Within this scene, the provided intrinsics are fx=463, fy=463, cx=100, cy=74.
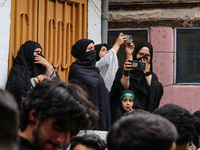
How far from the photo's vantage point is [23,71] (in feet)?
14.7

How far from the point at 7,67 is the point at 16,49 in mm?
257

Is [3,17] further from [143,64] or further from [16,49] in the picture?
[143,64]

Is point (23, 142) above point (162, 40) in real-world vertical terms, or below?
below

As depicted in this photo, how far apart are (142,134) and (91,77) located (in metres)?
3.10

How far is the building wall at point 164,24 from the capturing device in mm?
7133

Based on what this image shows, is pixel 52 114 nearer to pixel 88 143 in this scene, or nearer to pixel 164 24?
pixel 88 143

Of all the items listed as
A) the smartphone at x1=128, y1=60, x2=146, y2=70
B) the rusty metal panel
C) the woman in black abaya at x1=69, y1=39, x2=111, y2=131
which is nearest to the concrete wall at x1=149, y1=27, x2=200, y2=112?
the rusty metal panel

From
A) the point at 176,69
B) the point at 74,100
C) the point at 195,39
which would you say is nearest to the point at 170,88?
the point at 176,69

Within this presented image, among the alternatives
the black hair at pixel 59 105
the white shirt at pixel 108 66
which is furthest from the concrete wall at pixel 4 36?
the black hair at pixel 59 105

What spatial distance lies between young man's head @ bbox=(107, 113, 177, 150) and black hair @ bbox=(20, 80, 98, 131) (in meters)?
0.34

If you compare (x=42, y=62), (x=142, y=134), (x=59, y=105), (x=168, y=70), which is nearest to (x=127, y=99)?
(x=42, y=62)

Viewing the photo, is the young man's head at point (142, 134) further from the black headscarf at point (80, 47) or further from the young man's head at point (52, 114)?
the black headscarf at point (80, 47)

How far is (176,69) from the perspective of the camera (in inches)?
286

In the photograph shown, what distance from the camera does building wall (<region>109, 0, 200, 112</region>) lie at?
7133 mm
